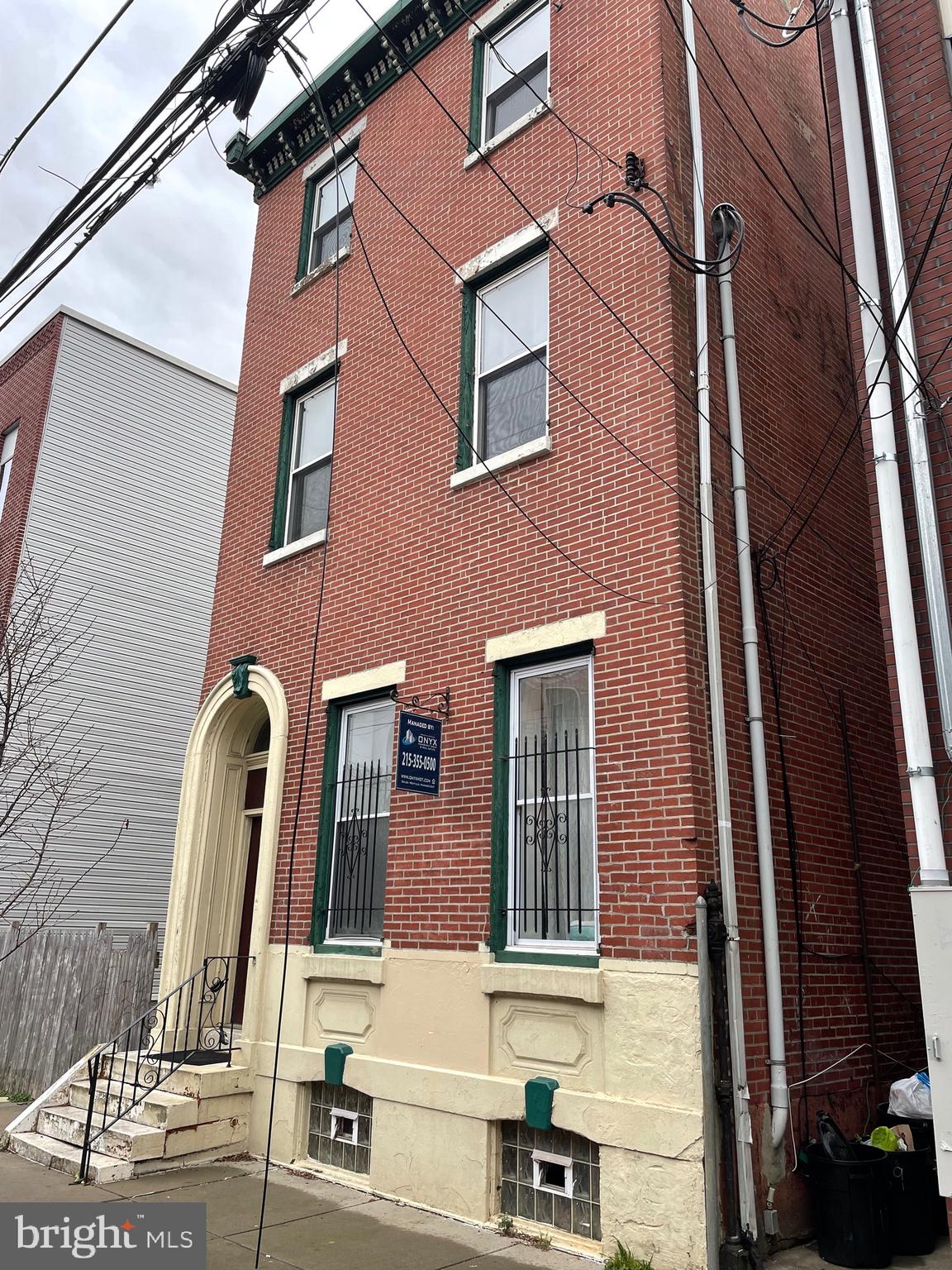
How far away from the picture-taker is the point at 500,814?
25.6 feet

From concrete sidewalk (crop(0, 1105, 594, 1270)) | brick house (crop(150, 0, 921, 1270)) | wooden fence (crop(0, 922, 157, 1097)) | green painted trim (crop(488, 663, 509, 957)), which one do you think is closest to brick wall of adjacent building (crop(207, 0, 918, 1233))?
brick house (crop(150, 0, 921, 1270))

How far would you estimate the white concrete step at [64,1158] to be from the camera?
8.14 metres

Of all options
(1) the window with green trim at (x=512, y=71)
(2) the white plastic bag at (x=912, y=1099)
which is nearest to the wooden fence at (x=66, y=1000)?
(2) the white plastic bag at (x=912, y=1099)

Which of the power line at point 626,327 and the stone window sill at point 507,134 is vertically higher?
the stone window sill at point 507,134

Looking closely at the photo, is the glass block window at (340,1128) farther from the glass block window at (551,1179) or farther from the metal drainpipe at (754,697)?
the metal drainpipe at (754,697)

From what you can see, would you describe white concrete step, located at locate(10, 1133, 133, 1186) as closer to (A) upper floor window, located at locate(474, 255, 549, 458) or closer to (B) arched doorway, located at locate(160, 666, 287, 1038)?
(B) arched doorway, located at locate(160, 666, 287, 1038)

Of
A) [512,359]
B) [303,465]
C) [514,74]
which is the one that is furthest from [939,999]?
[303,465]

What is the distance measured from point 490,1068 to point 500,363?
237 inches

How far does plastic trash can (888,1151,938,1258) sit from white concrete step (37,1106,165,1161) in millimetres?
5820

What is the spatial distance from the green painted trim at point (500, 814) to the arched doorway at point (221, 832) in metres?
3.30

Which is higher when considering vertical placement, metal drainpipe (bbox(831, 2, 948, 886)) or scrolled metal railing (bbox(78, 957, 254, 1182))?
metal drainpipe (bbox(831, 2, 948, 886))

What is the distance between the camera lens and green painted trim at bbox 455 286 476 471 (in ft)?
29.9

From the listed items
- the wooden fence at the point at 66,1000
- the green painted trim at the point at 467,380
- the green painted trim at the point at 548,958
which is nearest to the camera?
the green painted trim at the point at 548,958

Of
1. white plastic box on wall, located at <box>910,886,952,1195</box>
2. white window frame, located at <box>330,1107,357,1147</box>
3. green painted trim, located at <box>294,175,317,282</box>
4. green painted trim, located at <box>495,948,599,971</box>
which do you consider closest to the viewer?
white plastic box on wall, located at <box>910,886,952,1195</box>
